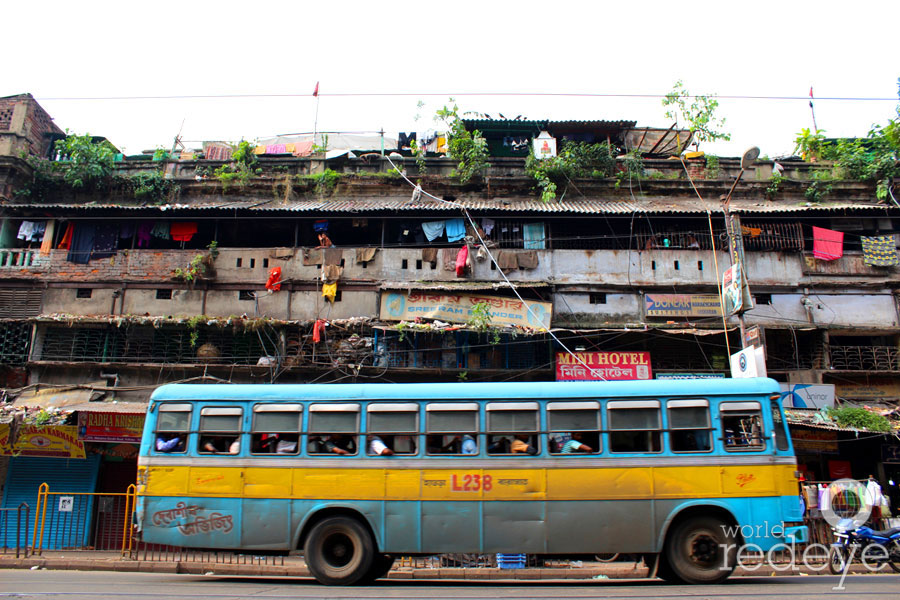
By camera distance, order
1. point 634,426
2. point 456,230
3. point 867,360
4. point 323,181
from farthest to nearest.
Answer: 1. point 323,181
2. point 456,230
3. point 867,360
4. point 634,426

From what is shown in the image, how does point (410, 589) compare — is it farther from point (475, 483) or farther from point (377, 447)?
point (377, 447)

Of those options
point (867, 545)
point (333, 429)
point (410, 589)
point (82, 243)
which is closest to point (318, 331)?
point (333, 429)

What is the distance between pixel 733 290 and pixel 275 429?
402 inches

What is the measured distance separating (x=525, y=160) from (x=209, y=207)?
10286mm

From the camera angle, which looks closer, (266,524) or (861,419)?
(266,524)

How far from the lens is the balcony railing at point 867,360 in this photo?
16.7 metres

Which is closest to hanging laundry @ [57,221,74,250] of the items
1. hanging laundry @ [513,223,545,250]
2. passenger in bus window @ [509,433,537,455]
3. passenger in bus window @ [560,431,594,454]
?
hanging laundry @ [513,223,545,250]

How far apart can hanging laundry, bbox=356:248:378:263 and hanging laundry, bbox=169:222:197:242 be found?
17.3ft

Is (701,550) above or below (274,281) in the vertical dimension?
below

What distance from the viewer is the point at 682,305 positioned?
1705cm

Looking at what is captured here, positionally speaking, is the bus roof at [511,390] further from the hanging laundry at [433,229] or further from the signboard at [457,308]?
the hanging laundry at [433,229]

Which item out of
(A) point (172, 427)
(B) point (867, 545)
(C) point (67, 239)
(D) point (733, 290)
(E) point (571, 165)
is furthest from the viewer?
(E) point (571, 165)

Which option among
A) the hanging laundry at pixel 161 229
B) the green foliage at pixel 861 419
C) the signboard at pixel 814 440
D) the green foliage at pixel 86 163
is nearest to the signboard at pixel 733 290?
the green foliage at pixel 861 419

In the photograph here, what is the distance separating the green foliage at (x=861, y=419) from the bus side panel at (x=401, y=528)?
12.3m
